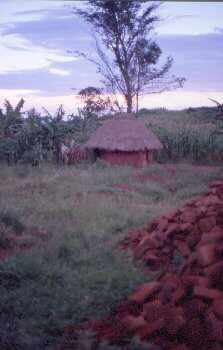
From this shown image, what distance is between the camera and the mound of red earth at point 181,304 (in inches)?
167

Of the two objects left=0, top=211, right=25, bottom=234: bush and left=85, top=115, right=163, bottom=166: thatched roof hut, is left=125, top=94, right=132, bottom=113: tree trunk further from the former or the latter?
left=0, top=211, right=25, bottom=234: bush

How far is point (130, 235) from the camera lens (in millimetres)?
7984

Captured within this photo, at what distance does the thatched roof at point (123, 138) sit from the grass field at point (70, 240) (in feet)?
12.4

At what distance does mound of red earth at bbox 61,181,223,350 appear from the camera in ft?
13.9

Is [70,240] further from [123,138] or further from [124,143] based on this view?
[123,138]

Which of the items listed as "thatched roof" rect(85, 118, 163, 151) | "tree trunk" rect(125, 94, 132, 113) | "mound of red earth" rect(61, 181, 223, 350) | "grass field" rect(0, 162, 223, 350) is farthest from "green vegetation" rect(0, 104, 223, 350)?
"tree trunk" rect(125, 94, 132, 113)

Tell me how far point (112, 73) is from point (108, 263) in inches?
1000

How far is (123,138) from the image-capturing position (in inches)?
814

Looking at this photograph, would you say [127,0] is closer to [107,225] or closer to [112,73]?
[112,73]

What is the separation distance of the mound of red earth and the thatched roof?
549 inches

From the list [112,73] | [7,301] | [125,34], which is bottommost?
[7,301]

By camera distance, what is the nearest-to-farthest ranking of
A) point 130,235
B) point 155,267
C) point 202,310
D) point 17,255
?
point 202,310 → point 155,267 → point 17,255 → point 130,235

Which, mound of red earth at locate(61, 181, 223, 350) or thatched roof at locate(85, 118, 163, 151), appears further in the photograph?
thatched roof at locate(85, 118, 163, 151)

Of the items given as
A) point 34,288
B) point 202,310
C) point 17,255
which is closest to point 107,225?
point 17,255
